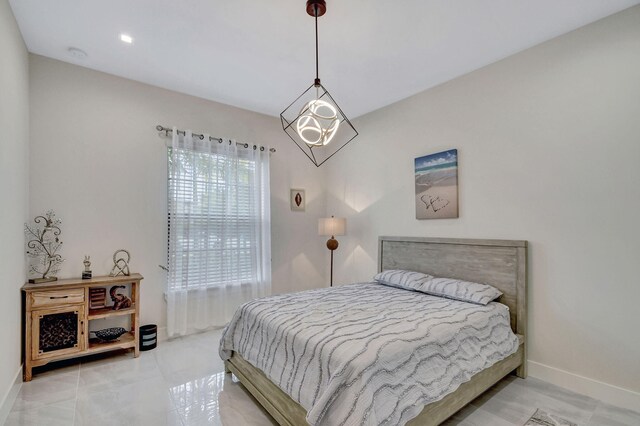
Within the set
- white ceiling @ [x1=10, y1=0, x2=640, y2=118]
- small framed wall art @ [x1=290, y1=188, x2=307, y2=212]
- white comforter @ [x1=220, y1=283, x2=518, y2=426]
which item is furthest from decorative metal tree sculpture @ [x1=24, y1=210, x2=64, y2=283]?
small framed wall art @ [x1=290, y1=188, x2=307, y2=212]

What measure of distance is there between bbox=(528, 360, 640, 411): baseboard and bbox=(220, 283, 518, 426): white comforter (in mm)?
405

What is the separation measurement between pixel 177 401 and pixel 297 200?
2893mm

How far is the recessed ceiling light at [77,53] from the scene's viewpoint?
2726 millimetres

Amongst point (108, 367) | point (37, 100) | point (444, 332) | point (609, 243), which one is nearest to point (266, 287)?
point (108, 367)

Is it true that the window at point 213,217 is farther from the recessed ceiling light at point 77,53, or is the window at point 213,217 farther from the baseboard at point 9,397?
the baseboard at point 9,397

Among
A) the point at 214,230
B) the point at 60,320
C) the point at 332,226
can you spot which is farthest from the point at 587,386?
the point at 60,320

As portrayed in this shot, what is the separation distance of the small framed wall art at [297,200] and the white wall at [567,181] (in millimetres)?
2018

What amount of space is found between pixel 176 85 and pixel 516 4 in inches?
129

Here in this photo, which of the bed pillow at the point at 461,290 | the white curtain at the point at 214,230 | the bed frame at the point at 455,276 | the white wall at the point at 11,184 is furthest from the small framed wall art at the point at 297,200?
the white wall at the point at 11,184

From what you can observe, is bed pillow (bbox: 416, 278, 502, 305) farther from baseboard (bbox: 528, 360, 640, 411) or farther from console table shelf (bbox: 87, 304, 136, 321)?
console table shelf (bbox: 87, 304, 136, 321)

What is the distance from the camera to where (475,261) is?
291cm

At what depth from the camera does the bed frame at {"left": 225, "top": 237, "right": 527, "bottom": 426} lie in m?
1.80

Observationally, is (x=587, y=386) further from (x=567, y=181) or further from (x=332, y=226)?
(x=332, y=226)

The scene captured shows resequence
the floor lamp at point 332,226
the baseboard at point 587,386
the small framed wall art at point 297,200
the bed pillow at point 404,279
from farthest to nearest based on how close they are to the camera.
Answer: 1. the small framed wall art at point 297,200
2. the floor lamp at point 332,226
3. the bed pillow at point 404,279
4. the baseboard at point 587,386
